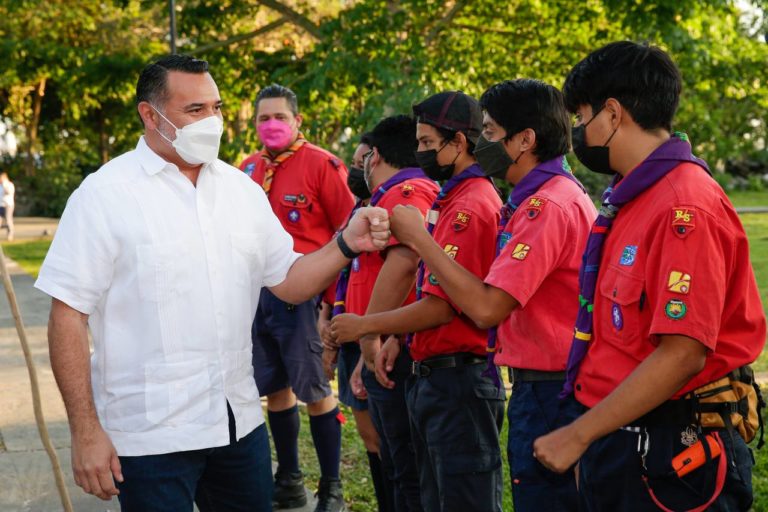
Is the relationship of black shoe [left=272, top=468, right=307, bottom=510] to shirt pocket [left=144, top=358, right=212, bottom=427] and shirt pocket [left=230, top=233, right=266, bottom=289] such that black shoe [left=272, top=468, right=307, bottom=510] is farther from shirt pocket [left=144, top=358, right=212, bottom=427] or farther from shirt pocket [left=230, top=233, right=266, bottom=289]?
shirt pocket [left=144, top=358, right=212, bottom=427]

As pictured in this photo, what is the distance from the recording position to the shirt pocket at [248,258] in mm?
3205

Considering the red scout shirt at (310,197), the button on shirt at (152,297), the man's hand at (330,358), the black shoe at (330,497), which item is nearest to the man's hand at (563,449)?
the button on shirt at (152,297)

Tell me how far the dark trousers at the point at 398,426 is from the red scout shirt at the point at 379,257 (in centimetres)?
32

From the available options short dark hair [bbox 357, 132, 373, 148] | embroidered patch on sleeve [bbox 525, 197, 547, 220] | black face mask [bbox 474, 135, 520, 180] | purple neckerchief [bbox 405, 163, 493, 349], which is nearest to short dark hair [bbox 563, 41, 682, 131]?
embroidered patch on sleeve [bbox 525, 197, 547, 220]

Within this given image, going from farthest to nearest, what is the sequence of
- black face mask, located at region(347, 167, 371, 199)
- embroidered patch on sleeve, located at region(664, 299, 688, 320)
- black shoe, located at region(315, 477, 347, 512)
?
black shoe, located at region(315, 477, 347, 512)
black face mask, located at region(347, 167, 371, 199)
embroidered patch on sleeve, located at region(664, 299, 688, 320)

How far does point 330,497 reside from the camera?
5.09 metres

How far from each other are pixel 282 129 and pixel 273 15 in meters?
15.4

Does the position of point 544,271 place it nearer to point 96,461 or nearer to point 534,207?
point 534,207

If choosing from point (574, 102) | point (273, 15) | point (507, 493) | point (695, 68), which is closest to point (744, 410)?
point (574, 102)

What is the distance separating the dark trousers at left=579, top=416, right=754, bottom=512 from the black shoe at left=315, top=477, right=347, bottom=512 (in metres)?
2.72

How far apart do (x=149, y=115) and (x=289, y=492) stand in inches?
108

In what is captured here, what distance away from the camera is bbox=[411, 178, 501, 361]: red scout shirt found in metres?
3.54

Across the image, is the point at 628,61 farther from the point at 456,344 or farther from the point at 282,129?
the point at 282,129

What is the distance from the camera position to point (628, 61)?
2.52 m
